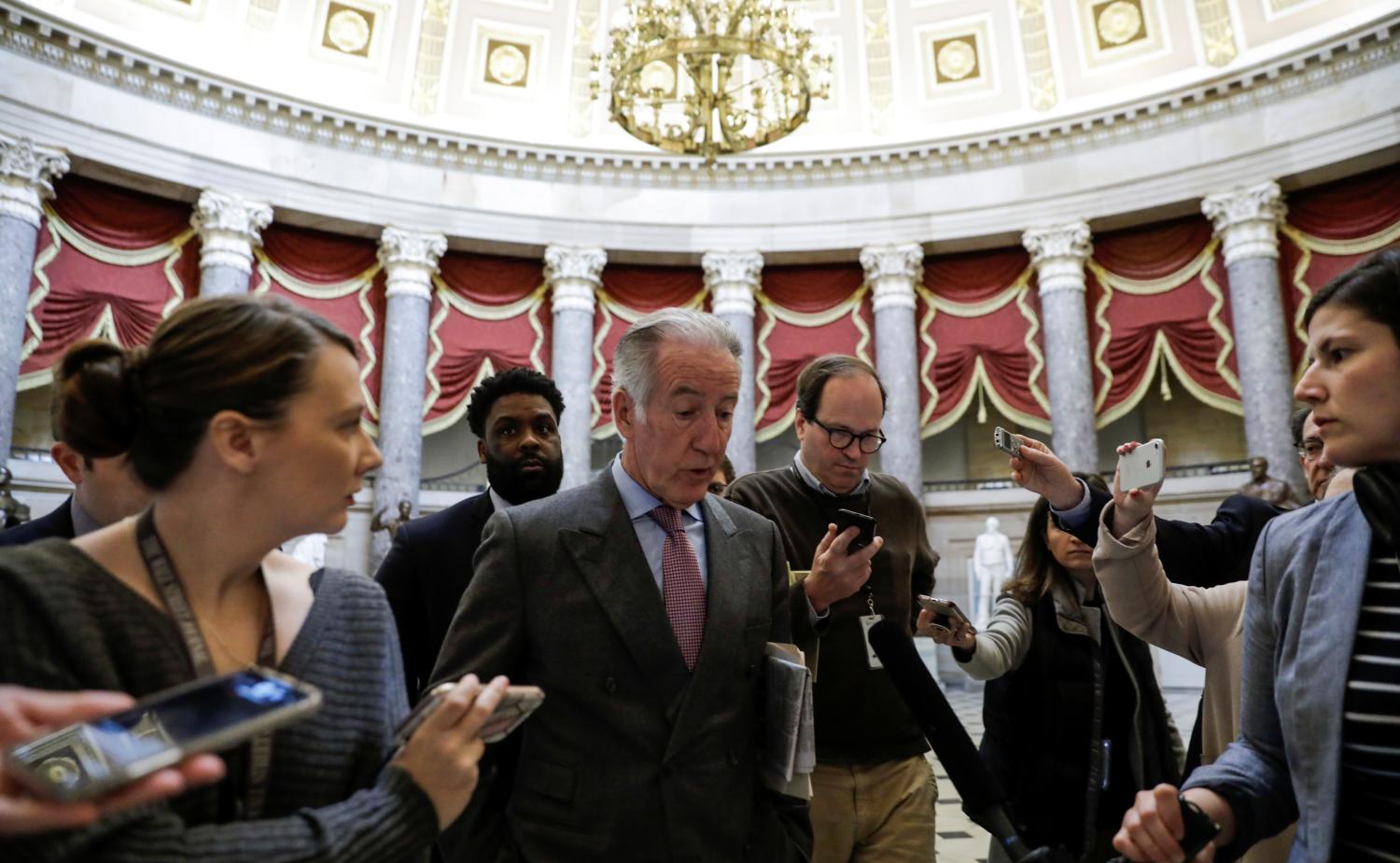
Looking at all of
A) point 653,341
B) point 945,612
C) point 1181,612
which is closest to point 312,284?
point 653,341

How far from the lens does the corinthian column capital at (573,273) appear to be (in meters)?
14.8

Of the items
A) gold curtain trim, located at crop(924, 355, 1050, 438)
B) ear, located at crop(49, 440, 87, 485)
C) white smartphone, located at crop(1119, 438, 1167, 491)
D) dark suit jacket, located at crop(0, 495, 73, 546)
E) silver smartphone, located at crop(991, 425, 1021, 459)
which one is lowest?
dark suit jacket, located at crop(0, 495, 73, 546)

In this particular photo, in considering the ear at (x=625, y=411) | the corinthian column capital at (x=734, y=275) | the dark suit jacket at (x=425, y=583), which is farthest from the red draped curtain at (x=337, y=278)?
the ear at (x=625, y=411)

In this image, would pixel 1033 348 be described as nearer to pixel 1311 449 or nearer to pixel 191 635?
pixel 1311 449

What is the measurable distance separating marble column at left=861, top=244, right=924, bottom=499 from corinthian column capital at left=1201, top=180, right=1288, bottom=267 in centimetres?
417

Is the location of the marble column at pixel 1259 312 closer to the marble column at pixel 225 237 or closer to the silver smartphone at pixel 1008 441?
the silver smartphone at pixel 1008 441

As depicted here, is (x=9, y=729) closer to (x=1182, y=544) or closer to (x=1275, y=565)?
(x=1275, y=565)

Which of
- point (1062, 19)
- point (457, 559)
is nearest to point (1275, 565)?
point (457, 559)

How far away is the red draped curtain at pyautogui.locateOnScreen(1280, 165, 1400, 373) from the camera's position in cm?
1250

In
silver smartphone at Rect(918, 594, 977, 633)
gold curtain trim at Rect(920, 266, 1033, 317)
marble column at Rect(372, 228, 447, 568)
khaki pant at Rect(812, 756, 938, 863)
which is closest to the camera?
silver smartphone at Rect(918, 594, 977, 633)

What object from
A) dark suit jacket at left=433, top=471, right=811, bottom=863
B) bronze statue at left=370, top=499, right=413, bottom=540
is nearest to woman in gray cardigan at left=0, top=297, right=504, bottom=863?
dark suit jacket at left=433, top=471, right=811, bottom=863

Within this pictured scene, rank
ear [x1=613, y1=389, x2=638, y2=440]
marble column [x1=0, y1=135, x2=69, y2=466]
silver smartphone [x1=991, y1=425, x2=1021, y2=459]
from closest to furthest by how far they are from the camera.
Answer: ear [x1=613, y1=389, x2=638, y2=440], silver smartphone [x1=991, y1=425, x2=1021, y2=459], marble column [x1=0, y1=135, x2=69, y2=466]

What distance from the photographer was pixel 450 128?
1483 cm

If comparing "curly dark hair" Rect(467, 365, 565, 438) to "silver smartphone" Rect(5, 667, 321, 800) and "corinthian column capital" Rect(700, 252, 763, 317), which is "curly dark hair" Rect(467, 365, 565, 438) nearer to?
"silver smartphone" Rect(5, 667, 321, 800)
